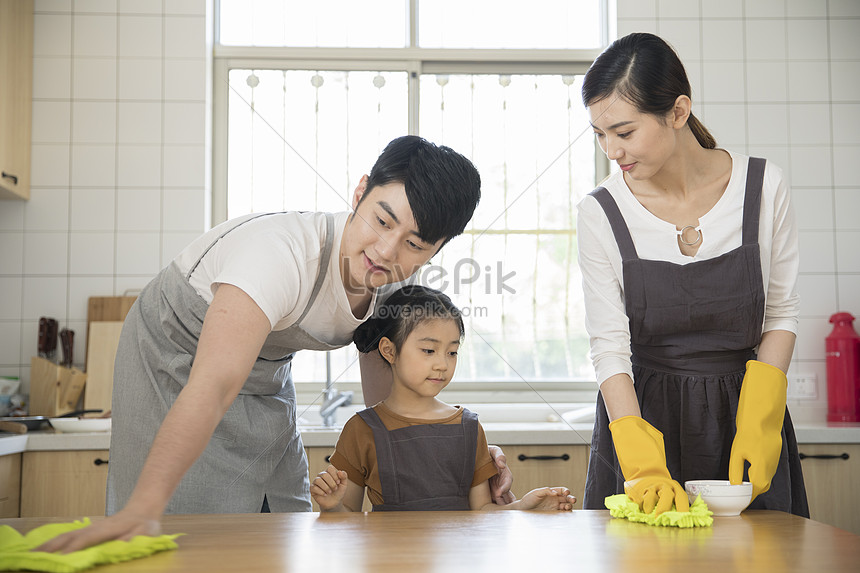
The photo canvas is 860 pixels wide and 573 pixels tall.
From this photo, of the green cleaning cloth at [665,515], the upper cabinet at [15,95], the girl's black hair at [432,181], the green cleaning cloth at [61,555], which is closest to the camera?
the green cleaning cloth at [61,555]

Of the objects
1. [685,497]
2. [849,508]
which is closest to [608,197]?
[685,497]

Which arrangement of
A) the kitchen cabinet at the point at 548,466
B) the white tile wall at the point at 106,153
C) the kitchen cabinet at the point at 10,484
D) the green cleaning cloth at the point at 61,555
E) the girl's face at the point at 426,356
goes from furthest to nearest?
the white tile wall at the point at 106,153 < the kitchen cabinet at the point at 548,466 < the kitchen cabinet at the point at 10,484 < the girl's face at the point at 426,356 < the green cleaning cloth at the point at 61,555

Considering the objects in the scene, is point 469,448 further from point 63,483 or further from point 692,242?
point 63,483

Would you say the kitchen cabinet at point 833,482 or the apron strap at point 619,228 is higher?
the apron strap at point 619,228

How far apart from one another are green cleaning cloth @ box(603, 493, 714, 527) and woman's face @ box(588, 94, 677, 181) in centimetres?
51

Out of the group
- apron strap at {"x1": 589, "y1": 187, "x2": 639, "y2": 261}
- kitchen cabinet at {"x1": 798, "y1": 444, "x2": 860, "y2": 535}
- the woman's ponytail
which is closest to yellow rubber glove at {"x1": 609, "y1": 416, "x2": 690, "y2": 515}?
apron strap at {"x1": 589, "y1": 187, "x2": 639, "y2": 261}

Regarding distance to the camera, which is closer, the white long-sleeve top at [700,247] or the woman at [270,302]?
the woman at [270,302]

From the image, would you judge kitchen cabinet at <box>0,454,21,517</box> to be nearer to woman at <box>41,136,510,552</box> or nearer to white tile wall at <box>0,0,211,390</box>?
white tile wall at <box>0,0,211,390</box>

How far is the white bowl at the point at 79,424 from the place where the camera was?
191 centimetres

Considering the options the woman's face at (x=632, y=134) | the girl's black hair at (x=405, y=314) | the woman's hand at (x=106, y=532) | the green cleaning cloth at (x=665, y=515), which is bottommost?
the green cleaning cloth at (x=665, y=515)

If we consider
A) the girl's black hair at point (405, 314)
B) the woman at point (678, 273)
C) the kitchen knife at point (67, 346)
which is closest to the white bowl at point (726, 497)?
the woman at point (678, 273)

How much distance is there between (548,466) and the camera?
191 cm

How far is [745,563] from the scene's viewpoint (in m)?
0.65

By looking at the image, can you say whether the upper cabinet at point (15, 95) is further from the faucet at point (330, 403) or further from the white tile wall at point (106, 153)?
the faucet at point (330, 403)
